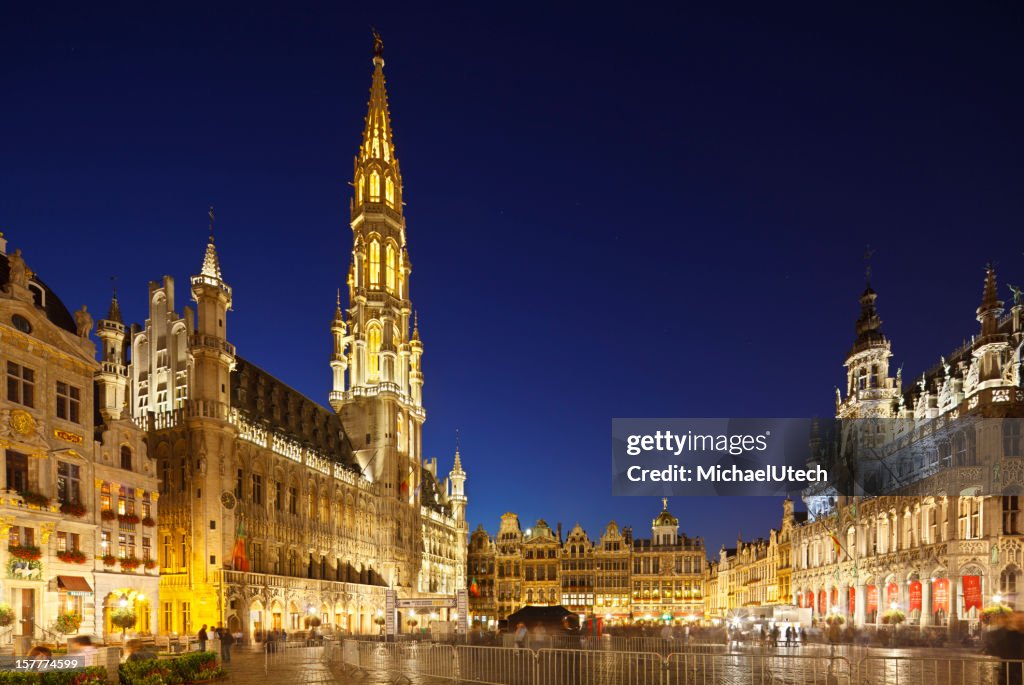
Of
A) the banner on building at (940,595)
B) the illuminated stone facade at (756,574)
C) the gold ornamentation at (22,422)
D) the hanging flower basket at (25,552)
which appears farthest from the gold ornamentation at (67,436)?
the illuminated stone facade at (756,574)

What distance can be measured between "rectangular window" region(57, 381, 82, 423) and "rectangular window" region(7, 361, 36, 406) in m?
1.59

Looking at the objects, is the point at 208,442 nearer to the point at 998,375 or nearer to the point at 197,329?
the point at 197,329

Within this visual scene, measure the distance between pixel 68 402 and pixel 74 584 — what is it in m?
7.83

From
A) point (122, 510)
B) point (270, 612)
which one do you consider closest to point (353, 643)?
point (122, 510)

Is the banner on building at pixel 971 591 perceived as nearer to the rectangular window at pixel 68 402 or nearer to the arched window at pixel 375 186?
the rectangular window at pixel 68 402

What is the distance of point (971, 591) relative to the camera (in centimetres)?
5106

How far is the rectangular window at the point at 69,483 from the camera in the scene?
37644mm

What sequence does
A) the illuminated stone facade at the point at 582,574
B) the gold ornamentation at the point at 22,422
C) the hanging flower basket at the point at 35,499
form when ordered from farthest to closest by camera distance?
the illuminated stone facade at the point at 582,574
the gold ornamentation at the point at 22,422
the hanging flower basket at the point at 35,499

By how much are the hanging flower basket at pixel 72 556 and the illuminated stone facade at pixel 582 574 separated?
9328 centimetres

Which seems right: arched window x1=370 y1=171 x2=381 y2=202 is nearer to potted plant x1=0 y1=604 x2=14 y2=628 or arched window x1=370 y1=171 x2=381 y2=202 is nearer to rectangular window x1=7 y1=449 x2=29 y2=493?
rectangular window x1=7 y1=449 x2=29 y2=493

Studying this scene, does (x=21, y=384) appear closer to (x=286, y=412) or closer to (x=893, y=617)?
(x=286, y=412)

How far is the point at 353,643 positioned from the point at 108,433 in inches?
779

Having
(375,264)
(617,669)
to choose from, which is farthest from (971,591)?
(375,264)

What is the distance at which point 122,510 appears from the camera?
140 feet
